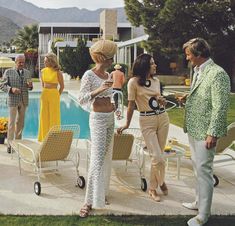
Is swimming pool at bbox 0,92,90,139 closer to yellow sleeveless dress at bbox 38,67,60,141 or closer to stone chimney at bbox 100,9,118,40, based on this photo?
yellow sleeveless dress at bbox 38,67,60,141

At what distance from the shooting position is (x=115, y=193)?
17.1 ft

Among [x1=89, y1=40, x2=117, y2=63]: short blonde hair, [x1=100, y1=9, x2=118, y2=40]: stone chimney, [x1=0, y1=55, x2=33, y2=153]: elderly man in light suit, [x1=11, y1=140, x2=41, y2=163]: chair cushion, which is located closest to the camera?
[x1=89, y1=40, x2=117, y2=63]: short blonde hair

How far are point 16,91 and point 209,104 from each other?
394cm

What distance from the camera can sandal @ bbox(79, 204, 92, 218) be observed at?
14.4 feet

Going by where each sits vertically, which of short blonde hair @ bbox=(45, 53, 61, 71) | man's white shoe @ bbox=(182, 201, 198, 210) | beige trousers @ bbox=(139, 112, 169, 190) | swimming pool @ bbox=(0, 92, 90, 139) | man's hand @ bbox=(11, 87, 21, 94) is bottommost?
swimming pool @ bbox=(0, 92, 90, 139)

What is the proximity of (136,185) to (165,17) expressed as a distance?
16.1 m

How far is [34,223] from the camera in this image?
421 cm

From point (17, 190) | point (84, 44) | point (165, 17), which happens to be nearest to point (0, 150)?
point (17, 190)

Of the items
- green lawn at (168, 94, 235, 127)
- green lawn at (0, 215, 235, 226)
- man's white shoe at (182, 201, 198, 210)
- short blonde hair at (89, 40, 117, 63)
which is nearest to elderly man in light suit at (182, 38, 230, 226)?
green lawn at (0, 215, 235, 226)

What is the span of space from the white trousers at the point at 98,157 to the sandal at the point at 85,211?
0.15 ft

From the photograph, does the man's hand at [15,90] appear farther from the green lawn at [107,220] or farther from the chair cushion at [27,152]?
the green lawn at [107,220]

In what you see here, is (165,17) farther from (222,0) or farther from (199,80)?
(199,80)

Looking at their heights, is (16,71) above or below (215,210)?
above

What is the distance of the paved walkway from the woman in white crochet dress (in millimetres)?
257
